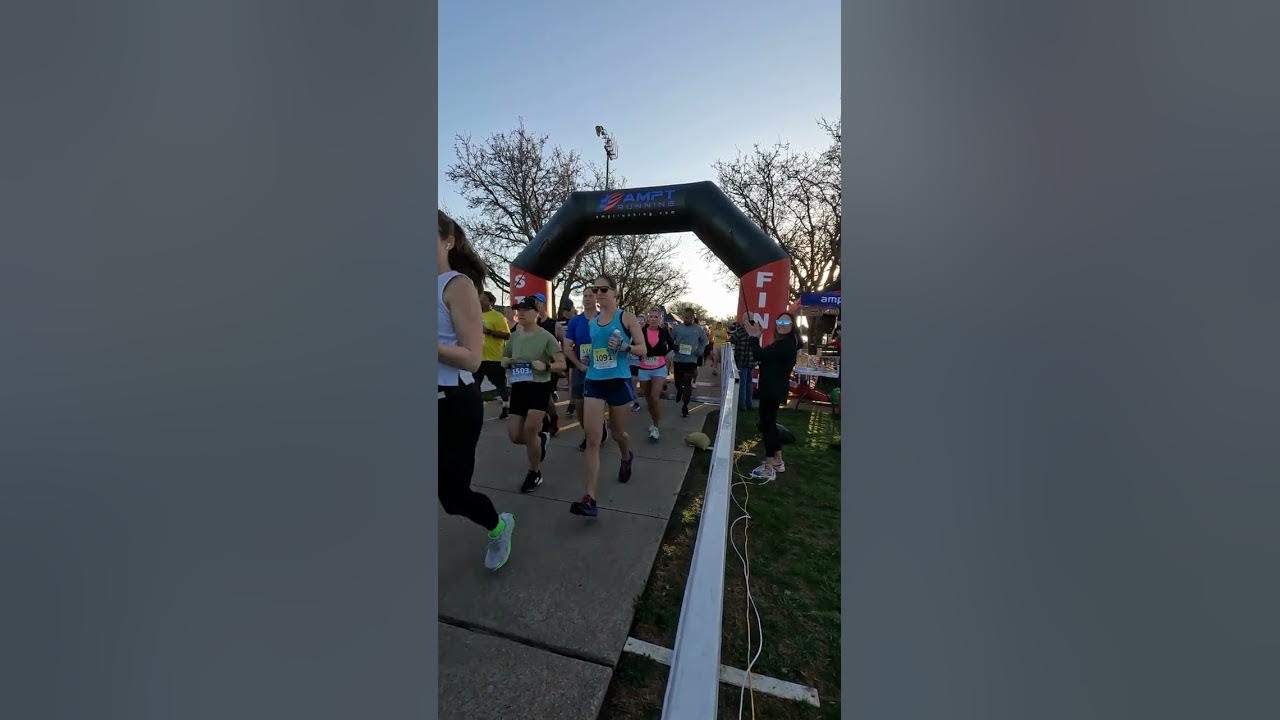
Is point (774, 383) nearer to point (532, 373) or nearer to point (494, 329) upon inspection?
point (532, 373)

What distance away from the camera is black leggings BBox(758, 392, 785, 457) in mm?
4574

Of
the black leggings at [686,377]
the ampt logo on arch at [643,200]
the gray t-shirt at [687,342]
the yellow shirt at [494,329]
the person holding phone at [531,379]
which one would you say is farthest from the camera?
Answer: the ampt logo on arch at [643,200]

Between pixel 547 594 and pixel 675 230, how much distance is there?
9.13 metres

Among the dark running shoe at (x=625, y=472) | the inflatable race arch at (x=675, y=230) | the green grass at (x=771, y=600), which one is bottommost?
the green grass at (x=771, y=600)

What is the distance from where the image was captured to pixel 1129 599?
419mm

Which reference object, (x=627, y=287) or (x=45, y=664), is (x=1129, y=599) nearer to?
(x=45, y=664)

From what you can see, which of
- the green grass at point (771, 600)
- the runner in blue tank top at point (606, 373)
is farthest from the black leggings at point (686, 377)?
the runner in blue tank top at point (606, 373)

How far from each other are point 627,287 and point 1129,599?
25427 mm

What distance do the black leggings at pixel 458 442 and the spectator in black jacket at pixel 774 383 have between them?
2991mm

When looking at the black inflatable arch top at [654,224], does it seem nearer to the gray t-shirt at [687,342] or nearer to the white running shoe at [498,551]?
the gray t-shirt at [687,342]

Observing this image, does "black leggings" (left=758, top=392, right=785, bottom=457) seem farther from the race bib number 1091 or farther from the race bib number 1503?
the race bib number 1503

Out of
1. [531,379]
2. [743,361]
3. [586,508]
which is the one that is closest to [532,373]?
[531,379]

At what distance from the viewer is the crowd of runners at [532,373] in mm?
2113

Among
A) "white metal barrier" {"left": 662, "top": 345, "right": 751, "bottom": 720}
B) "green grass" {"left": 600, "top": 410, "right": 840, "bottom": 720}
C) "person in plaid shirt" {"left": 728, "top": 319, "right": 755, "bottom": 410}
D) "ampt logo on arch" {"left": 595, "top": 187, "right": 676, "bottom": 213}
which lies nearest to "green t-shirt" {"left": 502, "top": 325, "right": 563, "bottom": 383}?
"green grass" {"left": 600, "top": 410, "right": 840, "bottom": 720}
